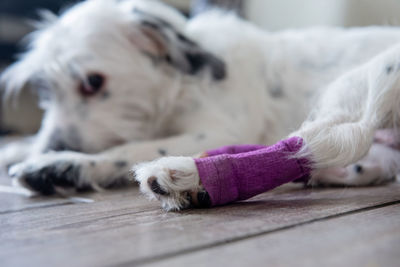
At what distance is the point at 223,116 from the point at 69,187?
847mm

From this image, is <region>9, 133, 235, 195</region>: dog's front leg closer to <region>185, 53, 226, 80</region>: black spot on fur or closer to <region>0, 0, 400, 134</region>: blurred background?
<region>185, 53, 226, 80</region>: black spot on fur

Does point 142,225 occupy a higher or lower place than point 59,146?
lower

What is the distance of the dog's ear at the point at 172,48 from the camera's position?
7.59ft

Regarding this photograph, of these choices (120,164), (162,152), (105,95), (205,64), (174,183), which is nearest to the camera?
(174,183)

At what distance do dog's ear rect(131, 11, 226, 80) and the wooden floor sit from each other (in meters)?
1.12

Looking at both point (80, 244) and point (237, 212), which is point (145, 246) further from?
point (237, 212)

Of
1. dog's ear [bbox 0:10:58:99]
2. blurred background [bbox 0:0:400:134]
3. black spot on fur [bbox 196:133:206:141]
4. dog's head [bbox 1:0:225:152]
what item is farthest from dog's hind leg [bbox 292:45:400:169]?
blurred background [bbox 0:0:400:134]

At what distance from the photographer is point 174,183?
3.75 feet

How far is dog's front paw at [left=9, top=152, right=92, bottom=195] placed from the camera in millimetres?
1645

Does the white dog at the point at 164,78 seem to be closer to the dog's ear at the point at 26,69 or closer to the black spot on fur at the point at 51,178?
the dog's ear at the point at 26,69

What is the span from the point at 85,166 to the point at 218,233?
3.12 feet

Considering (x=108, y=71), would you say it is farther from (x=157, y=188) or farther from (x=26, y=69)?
(x=157, y=188)

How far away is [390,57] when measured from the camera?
1402 mm

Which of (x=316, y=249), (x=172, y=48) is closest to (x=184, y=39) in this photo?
(x=172, y=48)
